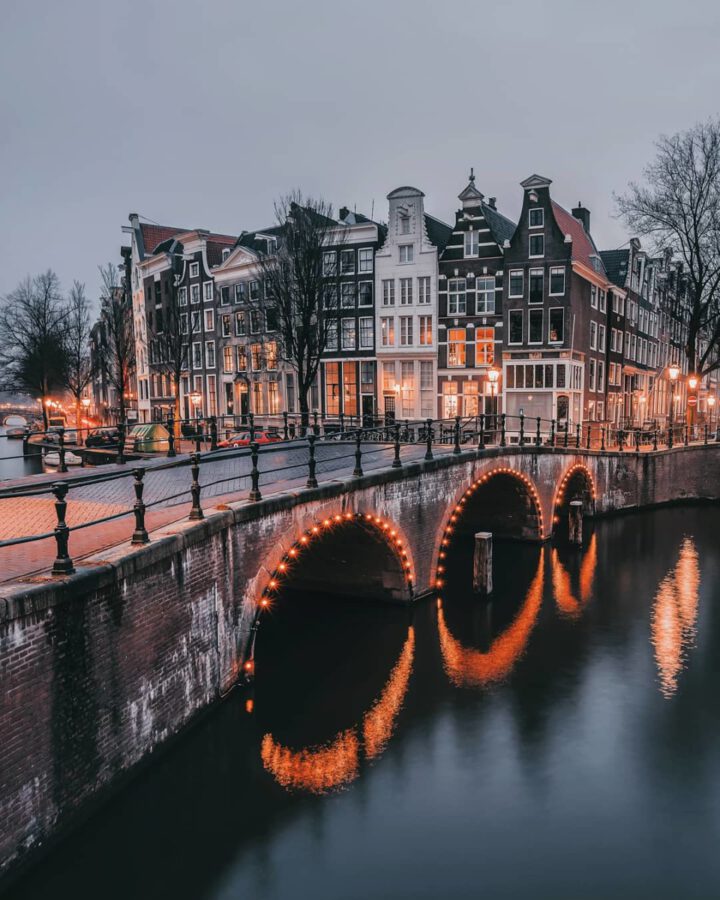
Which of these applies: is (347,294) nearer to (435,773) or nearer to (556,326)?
(556,326)

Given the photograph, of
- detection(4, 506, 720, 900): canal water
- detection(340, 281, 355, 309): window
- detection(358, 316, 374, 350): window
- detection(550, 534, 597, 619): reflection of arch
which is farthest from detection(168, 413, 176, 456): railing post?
detection(358, 316, 374, 350): window

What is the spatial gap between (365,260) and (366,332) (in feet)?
13.4

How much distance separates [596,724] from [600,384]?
3166 centimetres

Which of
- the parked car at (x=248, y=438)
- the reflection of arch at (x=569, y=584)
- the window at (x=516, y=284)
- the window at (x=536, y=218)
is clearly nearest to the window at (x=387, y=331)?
the window at (x=516, y=284)

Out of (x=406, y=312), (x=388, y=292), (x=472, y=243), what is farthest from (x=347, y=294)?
(x=472, y=243)

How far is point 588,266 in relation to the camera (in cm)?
3669

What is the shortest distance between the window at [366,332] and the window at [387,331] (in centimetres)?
78

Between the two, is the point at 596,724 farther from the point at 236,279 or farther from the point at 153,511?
the point at 236,279

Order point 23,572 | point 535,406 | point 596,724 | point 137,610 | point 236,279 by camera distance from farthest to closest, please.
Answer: point 236,279
point 535,406
point 596,724
point 137,610
point 23,572

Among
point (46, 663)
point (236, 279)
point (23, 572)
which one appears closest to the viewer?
point (46, 663)

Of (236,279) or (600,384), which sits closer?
(600,384)

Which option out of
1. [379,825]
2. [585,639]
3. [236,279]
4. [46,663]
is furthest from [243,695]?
[236,279]

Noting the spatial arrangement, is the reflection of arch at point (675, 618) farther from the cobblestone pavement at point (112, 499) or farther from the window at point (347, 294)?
the window at point (347, 294)

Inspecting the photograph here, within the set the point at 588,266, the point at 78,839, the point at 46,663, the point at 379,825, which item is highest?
the point at 588,266
